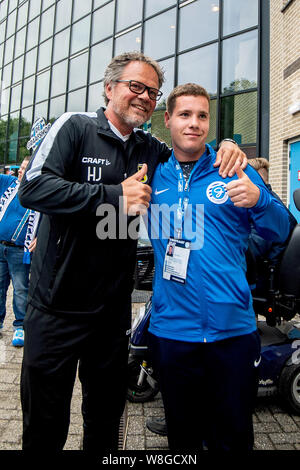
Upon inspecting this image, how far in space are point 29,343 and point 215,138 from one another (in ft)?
27.7

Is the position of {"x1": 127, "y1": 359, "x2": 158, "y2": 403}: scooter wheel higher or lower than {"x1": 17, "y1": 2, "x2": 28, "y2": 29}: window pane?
lower

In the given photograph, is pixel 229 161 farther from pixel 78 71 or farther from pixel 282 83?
pixel 78 71

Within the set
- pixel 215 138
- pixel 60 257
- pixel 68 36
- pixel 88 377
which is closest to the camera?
pixel 60 257

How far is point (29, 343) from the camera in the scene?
160cm

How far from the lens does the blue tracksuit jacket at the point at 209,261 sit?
1.59 m

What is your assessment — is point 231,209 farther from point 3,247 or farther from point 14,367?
point 3,247

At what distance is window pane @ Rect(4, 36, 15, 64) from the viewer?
65.1ft

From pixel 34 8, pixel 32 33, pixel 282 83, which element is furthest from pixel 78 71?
pixel 282 83

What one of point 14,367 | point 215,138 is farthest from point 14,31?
point 14,367

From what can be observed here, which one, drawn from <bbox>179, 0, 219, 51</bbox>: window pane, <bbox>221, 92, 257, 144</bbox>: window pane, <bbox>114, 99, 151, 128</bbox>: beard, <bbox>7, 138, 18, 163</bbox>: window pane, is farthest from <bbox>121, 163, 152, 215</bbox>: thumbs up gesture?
<bbox>7, 138, 18, 163</bbox>: window pane

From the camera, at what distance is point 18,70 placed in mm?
18781

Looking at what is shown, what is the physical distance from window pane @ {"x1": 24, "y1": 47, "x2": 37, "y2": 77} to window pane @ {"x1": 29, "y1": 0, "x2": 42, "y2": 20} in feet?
6.61

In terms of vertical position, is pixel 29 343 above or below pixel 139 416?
above

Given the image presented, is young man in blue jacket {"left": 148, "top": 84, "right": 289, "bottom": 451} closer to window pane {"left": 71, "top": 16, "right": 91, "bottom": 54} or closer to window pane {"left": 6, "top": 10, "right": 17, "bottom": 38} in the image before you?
window pane {"left": 71, "top": 16, "right": 91, "bottom": 54}
